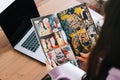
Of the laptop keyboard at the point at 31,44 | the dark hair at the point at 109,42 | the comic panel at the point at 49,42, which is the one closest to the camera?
the dark hair at the point at 109,42

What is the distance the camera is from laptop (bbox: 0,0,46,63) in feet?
3.18

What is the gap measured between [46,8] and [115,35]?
0.69 m

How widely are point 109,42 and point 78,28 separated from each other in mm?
395

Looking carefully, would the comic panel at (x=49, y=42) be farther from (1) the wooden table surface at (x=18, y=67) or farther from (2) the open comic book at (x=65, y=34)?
(1) the wooden table surface at (x=18, y=67)

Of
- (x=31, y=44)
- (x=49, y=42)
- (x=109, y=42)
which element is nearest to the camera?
(x=109, y=42)

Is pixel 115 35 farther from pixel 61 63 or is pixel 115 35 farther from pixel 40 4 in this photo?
pixel 40 4

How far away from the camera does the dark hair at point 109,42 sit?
1.77 feet

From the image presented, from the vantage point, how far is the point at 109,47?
1.85 feet

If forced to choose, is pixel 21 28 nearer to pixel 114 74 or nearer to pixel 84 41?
pixel 84 41

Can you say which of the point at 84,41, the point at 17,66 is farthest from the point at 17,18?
the point at 84,41

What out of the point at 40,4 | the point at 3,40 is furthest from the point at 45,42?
the point at 40,4

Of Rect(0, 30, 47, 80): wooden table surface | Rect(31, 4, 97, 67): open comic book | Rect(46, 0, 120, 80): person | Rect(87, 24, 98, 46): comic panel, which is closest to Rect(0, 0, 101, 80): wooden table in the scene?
Rect(0, 30, 47, 80): wooden table surface

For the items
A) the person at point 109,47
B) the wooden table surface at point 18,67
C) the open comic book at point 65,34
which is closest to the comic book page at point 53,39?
the open comic book at point 65,34

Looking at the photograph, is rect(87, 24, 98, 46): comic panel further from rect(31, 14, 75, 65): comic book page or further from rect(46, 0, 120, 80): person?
rect(46, 0, 120, 80): person
